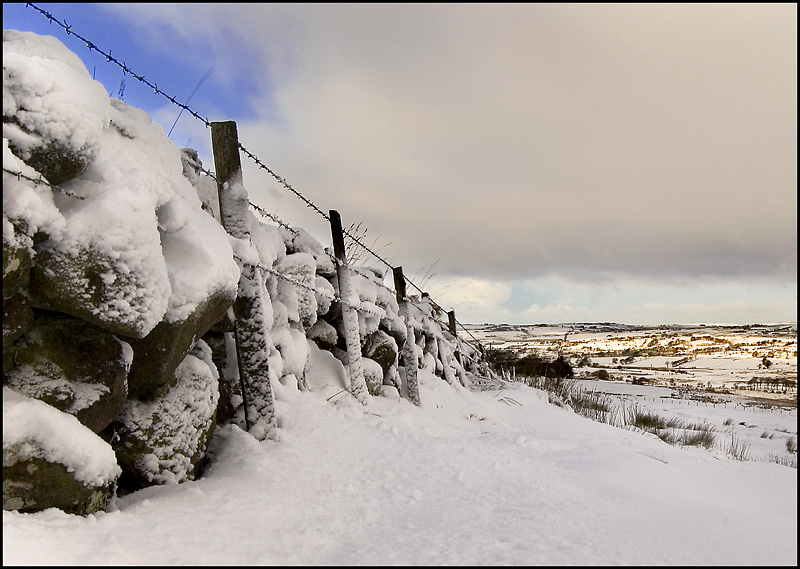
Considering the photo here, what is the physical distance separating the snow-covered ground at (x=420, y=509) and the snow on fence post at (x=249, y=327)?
189mm

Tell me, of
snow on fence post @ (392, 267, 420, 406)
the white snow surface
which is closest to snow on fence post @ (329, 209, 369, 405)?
snow on fence post @ (392, 267, 420, 406)

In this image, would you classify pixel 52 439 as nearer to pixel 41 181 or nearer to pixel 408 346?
pixel 41 181

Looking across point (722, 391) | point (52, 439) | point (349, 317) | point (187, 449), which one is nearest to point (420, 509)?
point (187, 449)

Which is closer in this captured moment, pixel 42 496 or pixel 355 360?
pixel 42 496

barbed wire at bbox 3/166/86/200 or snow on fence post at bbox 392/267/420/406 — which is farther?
snow on fence post at bbox 392/267/420/406

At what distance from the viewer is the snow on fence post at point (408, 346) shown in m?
6.85

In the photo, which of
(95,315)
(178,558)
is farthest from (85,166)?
(178,558)

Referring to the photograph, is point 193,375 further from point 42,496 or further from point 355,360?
point 355,360

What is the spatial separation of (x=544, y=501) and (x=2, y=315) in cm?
267

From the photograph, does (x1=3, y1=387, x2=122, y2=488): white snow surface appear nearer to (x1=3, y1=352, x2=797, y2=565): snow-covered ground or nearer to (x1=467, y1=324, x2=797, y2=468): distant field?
(x1=3, y1=352, x2=797, y2=565): snow-covered ground

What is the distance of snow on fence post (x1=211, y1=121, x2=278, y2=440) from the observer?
3.60 metres

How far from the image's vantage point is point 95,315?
2.31 m

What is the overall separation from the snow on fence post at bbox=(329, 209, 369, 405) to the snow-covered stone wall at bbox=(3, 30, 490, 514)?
1.92 m

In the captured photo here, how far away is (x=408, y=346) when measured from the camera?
7066 millimetres
